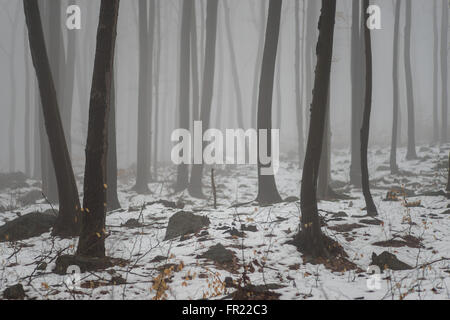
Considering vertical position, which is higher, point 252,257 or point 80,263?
point 80,263

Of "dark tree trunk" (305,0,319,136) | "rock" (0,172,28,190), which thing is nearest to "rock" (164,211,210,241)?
"rock" (0,172,28,190)

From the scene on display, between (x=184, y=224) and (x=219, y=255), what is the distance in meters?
1.65

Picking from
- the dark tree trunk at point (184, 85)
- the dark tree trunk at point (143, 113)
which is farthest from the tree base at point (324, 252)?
the dark tree trunk at point (143, 113)

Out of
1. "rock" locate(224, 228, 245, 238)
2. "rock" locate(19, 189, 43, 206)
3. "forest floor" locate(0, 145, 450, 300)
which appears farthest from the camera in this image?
"rock" locate(19, 189, 43, 206)

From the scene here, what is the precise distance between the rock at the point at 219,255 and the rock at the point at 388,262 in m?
2.15

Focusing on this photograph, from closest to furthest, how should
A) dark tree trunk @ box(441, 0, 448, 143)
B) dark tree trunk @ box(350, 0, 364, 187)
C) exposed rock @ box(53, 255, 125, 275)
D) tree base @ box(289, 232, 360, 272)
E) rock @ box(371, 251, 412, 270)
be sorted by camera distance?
exposed rock @ box(53, 255, 125, 275) < rock @ box(371, 251, 412, 270) < tree base @ box(289, 232, 360, 272) < dark tree trunk @ box(350, 0, 364, 187) < dark tree trunk @ box(441, 0, 448, 143)

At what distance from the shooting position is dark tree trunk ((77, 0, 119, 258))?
466cm

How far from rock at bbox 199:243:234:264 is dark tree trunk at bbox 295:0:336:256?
1255 millimetres

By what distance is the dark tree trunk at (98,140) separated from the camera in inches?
183

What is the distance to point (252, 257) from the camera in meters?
5.06

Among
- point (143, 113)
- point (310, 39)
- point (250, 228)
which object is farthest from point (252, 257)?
point (310, 39)

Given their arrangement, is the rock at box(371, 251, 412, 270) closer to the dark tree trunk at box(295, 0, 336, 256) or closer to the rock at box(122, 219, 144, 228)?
the dark tree trunk at box(295, 0, 336, 256)

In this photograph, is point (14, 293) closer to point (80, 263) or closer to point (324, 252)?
point (80, 263)
